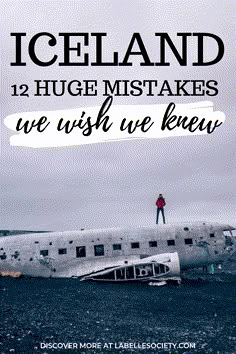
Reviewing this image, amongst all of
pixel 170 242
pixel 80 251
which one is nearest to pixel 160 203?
pixel 170 242

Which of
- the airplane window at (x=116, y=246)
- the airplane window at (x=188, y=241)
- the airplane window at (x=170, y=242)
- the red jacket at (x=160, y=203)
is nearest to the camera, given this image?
the airplane window at (x=116, y=246)

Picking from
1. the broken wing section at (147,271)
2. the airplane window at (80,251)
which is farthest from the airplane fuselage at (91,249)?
the broken wing section at (147,271)

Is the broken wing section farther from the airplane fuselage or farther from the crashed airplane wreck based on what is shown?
the airplane fuselage

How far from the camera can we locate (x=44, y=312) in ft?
56.9

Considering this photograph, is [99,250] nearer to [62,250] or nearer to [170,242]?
[62,250]

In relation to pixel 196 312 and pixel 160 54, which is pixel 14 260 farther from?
pixel 160 54

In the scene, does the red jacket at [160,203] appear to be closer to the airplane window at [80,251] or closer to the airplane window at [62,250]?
the airplane window at [80,251]

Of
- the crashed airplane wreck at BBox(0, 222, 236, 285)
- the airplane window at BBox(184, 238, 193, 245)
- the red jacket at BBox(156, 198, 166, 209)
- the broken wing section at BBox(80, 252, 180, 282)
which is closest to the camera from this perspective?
the broken wing section at BBox(80, 252, 180, 282)

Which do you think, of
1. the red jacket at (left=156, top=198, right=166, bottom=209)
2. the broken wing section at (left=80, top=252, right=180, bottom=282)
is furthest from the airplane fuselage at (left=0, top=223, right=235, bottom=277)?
the red jacket at (left=156, top=198, right=166, bottom=209)

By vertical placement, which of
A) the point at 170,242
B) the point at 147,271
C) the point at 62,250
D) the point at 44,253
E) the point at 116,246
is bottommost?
the point at 147,271

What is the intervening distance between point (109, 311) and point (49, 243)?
39.9 ft

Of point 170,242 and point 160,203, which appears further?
point 160,203

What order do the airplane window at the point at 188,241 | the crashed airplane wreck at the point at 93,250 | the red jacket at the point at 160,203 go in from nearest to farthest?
1. the crashed airplane wreck at the point at 93,250
2. the red jacket at the point at 160,203
3. the airplane window at the point at 188,241

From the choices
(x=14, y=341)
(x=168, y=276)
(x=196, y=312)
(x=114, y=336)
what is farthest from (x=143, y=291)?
(x=14, y=341)
